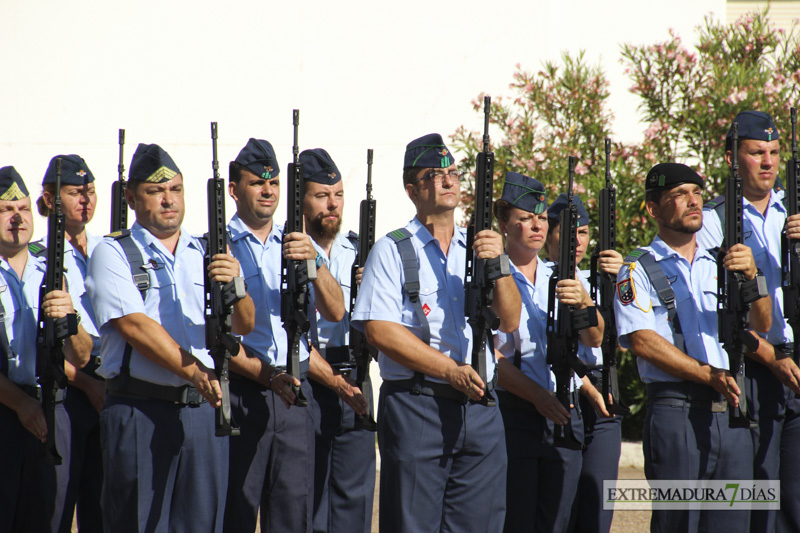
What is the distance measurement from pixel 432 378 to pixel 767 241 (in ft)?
7.50

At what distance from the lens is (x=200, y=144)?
1008cm

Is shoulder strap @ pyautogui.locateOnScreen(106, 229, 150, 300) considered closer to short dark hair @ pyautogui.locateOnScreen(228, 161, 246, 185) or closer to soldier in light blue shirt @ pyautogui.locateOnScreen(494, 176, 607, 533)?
short dark hair @ pyautogui.locateOnScreen(228, 161, 246, 185)

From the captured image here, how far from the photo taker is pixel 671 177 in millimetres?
5281

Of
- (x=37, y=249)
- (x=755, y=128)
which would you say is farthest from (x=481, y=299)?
(x=37, y=249)

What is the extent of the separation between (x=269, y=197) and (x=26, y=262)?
1393 millimetres

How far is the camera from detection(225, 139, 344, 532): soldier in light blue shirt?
4895 mm

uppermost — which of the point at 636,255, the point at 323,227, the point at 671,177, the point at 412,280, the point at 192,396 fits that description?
the point at 671,177

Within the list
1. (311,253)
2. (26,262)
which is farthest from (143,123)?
(311,253)

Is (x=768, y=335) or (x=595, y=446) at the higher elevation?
(x=768, y=335)

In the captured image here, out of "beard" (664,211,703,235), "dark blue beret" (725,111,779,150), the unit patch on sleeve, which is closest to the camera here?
the unit patch on sleeve

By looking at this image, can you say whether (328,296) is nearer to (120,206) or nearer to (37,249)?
(120,206)

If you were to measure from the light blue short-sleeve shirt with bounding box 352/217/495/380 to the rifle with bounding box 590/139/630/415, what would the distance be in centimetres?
108

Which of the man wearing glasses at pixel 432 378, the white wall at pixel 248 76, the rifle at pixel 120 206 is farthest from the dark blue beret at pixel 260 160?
the white wall at pixel 248 76

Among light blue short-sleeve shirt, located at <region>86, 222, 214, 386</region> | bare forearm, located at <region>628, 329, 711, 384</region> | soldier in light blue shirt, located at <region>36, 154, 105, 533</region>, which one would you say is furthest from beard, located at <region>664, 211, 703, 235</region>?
soldier in light blue shirt, located at <region>36, 154, 105, 533</region>
